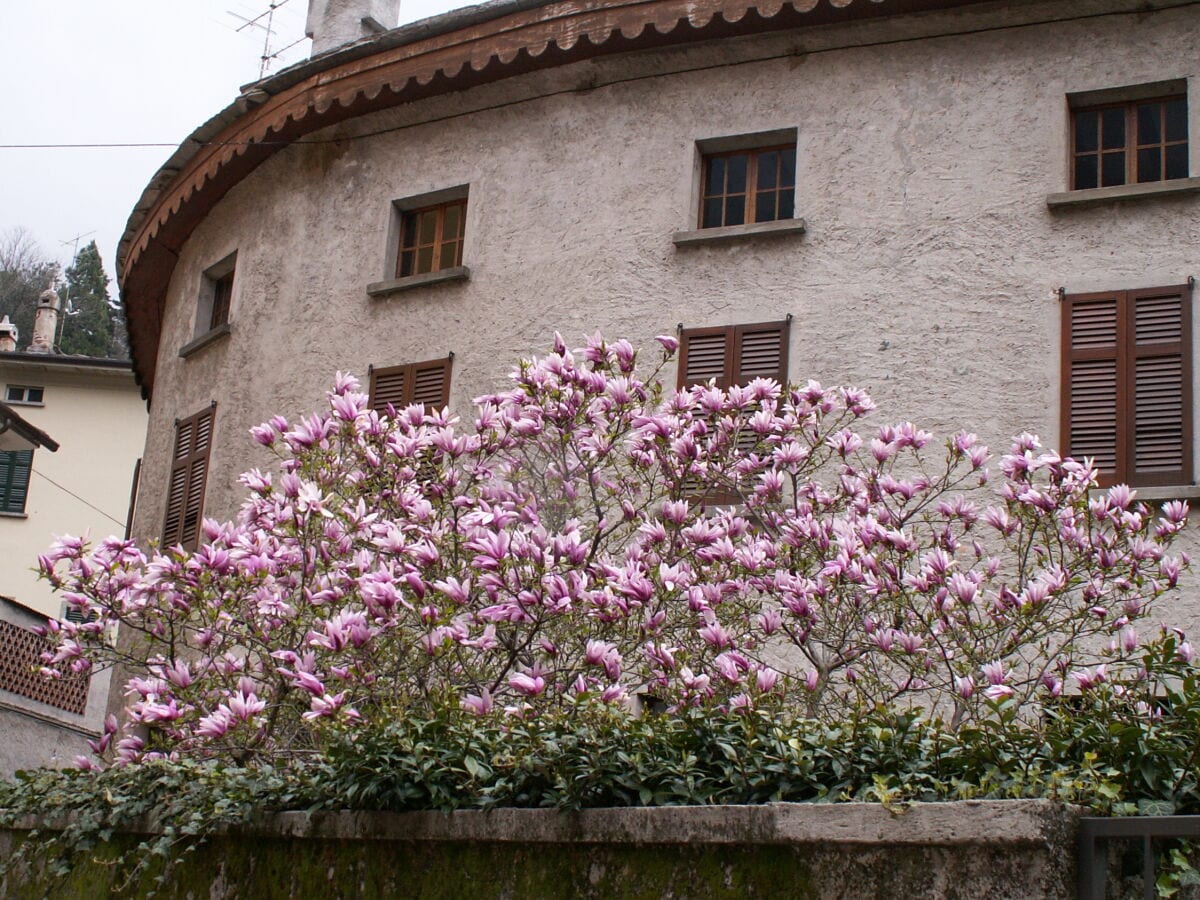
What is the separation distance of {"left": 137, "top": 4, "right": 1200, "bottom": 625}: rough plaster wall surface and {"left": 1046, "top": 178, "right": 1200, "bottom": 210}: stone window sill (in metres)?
0.09

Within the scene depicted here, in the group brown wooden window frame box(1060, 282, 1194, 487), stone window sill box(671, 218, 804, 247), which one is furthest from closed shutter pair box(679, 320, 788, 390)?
brown wooden window frame box(1060, 282, 1194, 487)

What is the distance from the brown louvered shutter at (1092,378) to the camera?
11.3m

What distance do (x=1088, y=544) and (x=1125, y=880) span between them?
14.4 feet

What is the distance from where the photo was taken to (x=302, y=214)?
52.2 feet

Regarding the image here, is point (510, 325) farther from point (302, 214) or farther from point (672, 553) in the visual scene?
point (672, 553)

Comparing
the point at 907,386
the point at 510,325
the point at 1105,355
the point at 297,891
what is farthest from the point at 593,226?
the point at 297,891

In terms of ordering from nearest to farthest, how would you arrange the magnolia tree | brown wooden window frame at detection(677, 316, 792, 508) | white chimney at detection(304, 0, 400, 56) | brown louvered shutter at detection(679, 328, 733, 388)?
the magnolia tree < brown wooden window frame at detection(677, 316, 792, 508) < brown louvered shutter at detection(679, 328, 733, 388) < white chimney at detection(304, 0, 400, 56)

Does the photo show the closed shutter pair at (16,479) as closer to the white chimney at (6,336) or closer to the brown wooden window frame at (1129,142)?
the white chimney at (6,336)

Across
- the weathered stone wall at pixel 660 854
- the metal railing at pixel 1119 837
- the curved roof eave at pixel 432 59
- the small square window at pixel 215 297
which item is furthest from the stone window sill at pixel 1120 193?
the small square window at pixel 215 297

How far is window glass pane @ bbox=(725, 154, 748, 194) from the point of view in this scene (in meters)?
13.6

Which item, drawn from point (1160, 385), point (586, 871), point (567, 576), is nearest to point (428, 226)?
point (1160, 385)

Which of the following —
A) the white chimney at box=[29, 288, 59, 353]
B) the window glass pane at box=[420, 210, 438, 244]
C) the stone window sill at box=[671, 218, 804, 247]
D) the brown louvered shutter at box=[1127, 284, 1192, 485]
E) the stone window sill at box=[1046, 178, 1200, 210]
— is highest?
the white chimney at box=[29, 288, 59, 353]

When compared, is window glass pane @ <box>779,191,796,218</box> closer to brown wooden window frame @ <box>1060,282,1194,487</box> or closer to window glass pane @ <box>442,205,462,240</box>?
brown wooden window frame @ <box>1060,282,1194,487</box>

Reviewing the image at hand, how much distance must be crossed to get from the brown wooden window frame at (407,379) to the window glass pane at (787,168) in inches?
126
